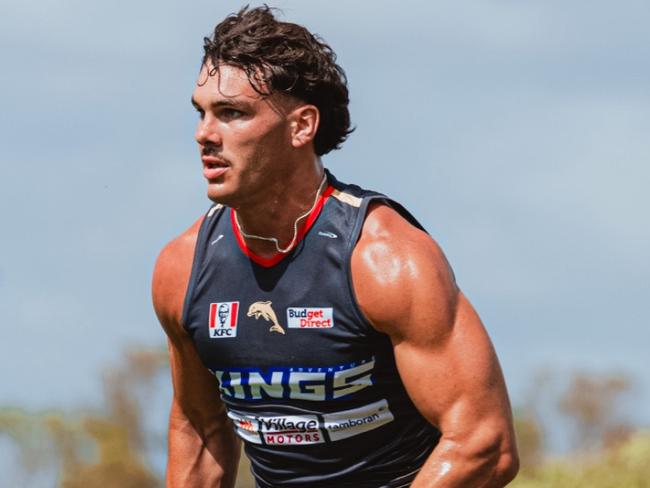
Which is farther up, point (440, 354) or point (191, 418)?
point (440, 354)

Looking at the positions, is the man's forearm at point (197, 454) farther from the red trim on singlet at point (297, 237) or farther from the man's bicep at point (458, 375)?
the man's bicep at point (458, 375)

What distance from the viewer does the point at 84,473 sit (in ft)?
60.1

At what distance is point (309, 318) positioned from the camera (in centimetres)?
723

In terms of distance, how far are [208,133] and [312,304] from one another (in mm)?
963

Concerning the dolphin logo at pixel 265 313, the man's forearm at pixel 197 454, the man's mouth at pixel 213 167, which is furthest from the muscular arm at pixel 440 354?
the man's forearm at pixel 197 454

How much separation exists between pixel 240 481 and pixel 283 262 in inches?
332

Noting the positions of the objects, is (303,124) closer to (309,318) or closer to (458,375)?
(309,318)

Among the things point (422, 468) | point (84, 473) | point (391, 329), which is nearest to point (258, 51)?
point (391, 329)

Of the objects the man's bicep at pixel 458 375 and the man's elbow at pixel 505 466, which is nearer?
the man's bicep at pixel 458 375

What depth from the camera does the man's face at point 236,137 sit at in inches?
285

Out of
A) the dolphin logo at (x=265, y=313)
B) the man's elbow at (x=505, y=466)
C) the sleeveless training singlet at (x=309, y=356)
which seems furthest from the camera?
the dolphin logo at (x=265, y=313)

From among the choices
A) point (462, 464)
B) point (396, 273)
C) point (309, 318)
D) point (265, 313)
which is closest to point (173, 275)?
point (265, 313)

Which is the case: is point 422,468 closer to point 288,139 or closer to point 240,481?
point 288,139

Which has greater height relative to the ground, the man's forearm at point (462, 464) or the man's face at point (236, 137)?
the man's face at point (236, 137)
